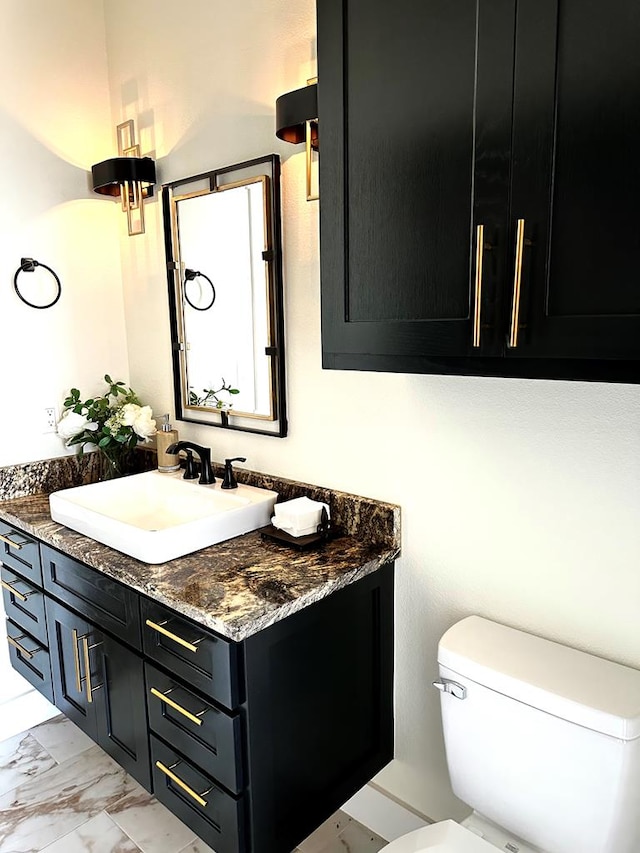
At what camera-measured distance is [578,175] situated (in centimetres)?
95

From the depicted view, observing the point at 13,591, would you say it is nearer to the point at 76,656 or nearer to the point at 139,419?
the point at 76,656

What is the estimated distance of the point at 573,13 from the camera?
929 millimetres

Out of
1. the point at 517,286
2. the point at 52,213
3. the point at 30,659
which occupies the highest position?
the point at 52,213

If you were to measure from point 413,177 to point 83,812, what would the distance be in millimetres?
2094

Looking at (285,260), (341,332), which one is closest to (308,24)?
(285,260)

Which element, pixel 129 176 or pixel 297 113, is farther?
pixel 129 176

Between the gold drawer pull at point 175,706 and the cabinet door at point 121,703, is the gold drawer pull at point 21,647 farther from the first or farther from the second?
the gold drawer pull at point 175,706

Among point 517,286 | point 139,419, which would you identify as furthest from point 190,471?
point 517,286

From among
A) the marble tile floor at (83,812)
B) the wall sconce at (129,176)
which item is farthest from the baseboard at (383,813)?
the wall sconce at (129,176)

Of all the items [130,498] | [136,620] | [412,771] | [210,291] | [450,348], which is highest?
[210,291]

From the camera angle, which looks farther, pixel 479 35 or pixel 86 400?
pixel 86 400

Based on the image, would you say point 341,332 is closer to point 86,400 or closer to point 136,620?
point 136,620

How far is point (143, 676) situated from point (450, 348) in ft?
3.76

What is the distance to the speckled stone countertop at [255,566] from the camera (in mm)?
1397
